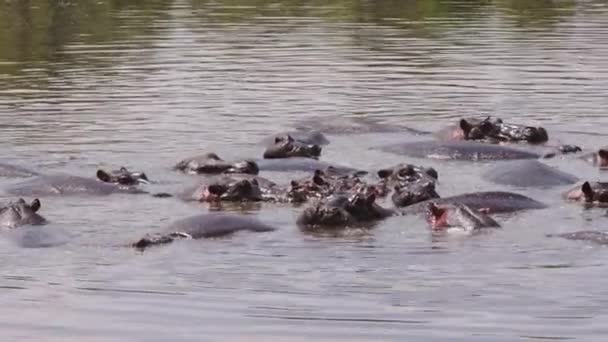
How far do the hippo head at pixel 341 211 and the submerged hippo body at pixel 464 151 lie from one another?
9.47 feet

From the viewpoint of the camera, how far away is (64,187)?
43.2 ft

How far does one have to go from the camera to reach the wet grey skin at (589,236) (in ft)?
35.6

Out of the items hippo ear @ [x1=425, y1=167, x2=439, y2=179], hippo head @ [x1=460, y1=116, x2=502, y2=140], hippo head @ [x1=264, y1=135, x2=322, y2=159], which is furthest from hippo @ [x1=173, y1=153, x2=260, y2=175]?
hippo head @ [x1=460, y1=116, x2=502, y2=140]

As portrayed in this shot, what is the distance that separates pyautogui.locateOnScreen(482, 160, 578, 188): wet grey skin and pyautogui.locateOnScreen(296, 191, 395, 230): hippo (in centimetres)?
172

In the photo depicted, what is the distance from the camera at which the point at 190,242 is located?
36.6ft

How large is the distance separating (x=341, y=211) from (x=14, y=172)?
11.3 ft

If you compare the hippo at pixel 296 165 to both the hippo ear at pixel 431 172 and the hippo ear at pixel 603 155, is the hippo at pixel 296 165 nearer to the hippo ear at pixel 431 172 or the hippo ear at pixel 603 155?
the hippo ear at pixel 431 172

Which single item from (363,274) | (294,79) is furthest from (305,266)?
(294,79)

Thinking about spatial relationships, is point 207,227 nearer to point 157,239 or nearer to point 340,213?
point 157,239

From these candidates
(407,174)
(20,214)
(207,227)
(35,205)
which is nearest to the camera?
(207,227)

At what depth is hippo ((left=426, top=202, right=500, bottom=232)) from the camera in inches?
453

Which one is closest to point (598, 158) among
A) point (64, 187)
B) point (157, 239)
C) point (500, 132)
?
point (500, 132)

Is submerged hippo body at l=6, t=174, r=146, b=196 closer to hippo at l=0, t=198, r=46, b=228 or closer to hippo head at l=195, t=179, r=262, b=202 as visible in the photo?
hippo head at l=195, t=179, r=262, b=202

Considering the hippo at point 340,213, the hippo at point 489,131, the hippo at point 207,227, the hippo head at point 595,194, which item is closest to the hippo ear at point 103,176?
the hippo at point 207,227
